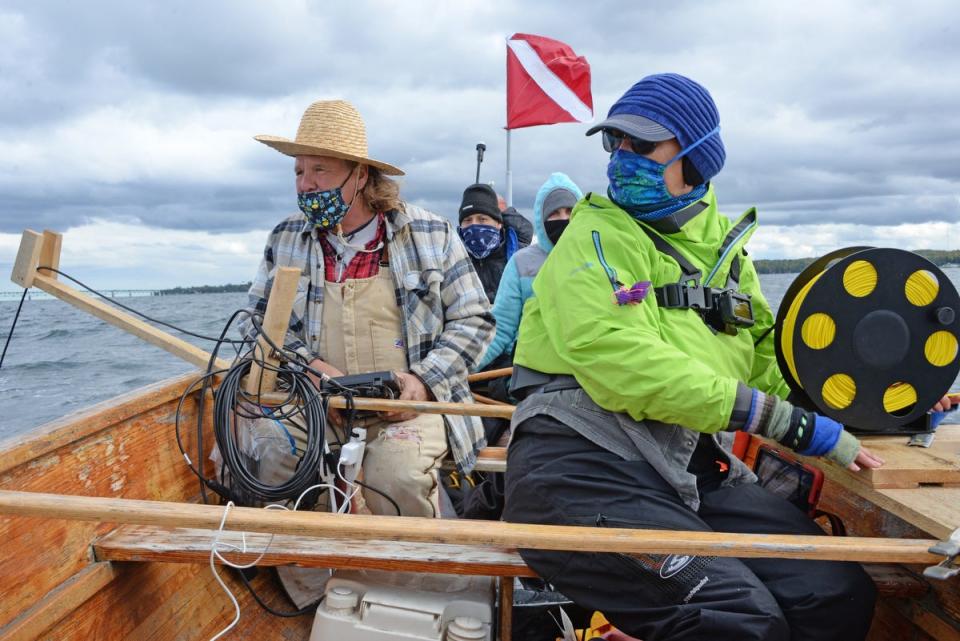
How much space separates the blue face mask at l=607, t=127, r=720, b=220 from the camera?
2.66 meters

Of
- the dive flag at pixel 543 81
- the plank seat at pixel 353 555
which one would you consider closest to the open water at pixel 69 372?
the dive flag at pixel 543 81

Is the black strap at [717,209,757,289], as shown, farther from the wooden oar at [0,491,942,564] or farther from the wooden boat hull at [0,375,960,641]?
the wooden oar at [0,491,942,564]

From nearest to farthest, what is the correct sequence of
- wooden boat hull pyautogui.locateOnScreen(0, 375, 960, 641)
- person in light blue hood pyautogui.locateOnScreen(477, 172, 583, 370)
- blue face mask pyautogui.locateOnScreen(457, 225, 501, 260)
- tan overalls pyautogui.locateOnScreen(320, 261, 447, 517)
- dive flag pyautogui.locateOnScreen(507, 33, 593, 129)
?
wooden boat hull pyautogui.locateOnScreen(0, 375, 960, 641) → tan overalls pyautogui.locateOnScreen(320, 261, 447, 517) → person in light blue hood pyautogui.locateOnScreen(477, 172, 583, 370) → blue face mask pyautogui.locateOnScreen(457, 225, 501, 260) → dive flag pyautogui.locateOnScreen(507, 33, 593, 129)

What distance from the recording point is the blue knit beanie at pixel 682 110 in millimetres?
2643

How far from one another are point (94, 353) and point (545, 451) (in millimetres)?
22319

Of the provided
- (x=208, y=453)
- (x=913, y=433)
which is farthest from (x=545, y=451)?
(x=208, y=453)

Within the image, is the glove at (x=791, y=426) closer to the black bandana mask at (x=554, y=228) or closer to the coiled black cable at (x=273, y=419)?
the coiled black cable at (x=273, y=419)

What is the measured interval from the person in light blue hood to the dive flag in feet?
10.6

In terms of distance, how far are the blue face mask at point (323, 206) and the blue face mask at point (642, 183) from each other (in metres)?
1.63

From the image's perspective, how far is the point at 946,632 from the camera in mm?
2602

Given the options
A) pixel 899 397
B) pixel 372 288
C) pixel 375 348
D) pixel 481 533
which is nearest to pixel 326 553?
pixel 481 533

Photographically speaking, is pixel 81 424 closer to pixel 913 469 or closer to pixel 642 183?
pixel 642 183

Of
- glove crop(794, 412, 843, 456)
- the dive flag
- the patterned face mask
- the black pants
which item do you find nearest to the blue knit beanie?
the patterned face mask

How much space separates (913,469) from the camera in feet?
8.16
